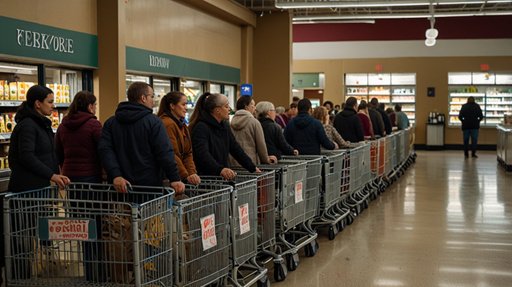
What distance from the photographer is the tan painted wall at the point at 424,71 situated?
22.8 metres

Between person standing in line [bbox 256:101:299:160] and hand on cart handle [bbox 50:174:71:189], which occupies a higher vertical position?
person standing in line [bbox 256:101:299:160]

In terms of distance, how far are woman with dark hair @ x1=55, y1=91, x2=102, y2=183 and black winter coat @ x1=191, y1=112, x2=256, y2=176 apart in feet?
2.66

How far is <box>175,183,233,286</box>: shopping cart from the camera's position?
427 cm

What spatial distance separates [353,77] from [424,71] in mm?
2390

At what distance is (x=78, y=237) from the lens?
390cm

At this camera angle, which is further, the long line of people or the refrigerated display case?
the refrigerated display case

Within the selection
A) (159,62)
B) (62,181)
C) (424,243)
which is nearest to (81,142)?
(62,181)

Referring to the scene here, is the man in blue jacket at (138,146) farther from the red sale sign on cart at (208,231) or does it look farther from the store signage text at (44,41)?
the store signage text at (44,41)

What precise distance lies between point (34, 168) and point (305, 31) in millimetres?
19224

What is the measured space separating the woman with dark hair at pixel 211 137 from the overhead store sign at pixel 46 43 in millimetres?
2586

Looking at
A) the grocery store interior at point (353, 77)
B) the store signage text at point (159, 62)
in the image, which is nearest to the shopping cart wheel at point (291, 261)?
the grocery store interior at point (353, 77)

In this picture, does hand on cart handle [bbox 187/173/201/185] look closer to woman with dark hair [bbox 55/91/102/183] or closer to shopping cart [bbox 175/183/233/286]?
shopping cart [bbox 175/183/233/286]

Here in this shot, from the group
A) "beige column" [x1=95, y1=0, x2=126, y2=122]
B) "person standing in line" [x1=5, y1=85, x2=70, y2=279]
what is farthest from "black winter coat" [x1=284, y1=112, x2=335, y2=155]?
"person standing in line" [x1=5, y1=85, x2=70, y2=279]

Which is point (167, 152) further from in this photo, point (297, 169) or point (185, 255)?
point (297, 169)
